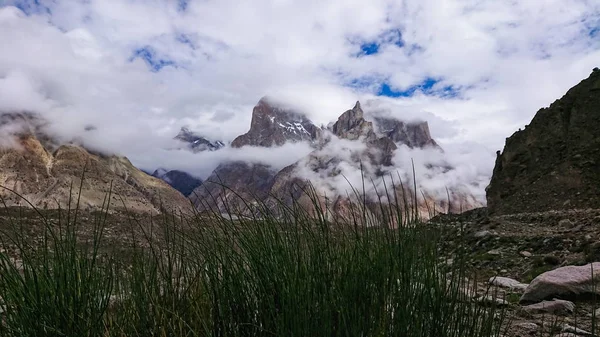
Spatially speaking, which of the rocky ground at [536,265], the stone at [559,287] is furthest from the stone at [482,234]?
the stone at [559,287]

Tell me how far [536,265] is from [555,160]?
13.4 meters

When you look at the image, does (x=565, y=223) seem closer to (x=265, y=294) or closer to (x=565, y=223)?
(x=565, y=223)

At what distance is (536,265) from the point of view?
8453 mm

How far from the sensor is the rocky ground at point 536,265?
3.95 m

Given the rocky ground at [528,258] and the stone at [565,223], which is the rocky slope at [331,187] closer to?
the rocky ground at [528,258]

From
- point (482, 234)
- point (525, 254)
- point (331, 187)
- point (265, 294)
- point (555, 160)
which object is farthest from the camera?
point (555, 160)

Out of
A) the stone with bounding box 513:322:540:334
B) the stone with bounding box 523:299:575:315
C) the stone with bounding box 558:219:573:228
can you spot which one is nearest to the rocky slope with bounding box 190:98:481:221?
the stone with bounding box 513:322:540:334

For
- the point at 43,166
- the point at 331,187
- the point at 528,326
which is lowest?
the point at 528,326

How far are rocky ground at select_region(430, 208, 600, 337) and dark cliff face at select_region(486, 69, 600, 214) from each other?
3554mm

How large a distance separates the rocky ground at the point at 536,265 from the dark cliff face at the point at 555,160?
3554mm

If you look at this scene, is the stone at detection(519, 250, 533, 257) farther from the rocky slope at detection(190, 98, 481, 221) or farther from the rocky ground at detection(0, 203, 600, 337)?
the rocky slope at detection(190, 98, 481, 221)

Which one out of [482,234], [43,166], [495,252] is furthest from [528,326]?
[43,166]

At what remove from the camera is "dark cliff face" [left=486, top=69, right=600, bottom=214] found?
17.5 m

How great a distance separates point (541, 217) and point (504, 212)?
5.34 meters
